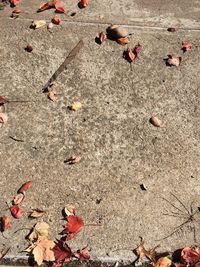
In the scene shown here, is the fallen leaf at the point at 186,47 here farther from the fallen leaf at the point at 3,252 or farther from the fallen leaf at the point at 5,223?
the fallen leaf at the point at 3,252

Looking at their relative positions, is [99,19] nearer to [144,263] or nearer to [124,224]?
[124,224]

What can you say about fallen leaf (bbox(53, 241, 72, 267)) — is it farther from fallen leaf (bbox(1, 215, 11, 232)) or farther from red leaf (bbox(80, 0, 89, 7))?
red leaf (bbox(80, 0, 89, 7))

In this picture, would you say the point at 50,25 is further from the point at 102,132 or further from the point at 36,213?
the point at 36,213

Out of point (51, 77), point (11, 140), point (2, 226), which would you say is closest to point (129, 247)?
point (2, 226)

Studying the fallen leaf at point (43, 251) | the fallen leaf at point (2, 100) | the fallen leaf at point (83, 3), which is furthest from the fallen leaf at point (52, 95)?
the fallen leaf at point (43, 251)

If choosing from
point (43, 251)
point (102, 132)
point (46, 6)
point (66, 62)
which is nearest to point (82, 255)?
point (43, 251)
